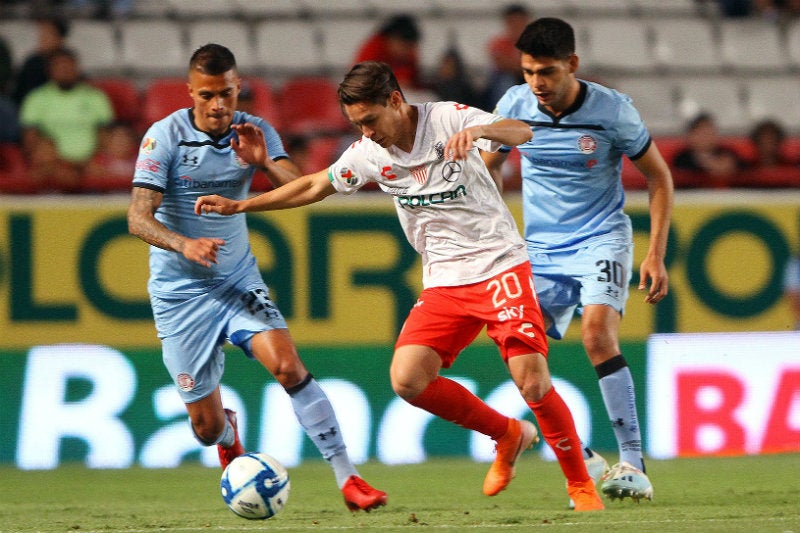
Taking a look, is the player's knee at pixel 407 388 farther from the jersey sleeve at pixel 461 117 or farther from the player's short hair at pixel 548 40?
the player's short hair at pixel 548 40

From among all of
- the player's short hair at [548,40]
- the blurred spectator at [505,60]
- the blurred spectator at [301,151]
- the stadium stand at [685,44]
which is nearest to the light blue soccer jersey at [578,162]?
the player's short hair at [548,40]

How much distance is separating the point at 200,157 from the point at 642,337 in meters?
4.05

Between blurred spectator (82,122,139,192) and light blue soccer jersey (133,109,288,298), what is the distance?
2.75 metres

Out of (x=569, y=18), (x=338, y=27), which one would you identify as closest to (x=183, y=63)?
(x=338, y=27)

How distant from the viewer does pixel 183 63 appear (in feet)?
39.7

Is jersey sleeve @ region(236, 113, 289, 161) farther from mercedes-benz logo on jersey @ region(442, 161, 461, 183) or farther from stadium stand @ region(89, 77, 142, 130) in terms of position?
stadium stand @ region(89, 77, 142, 130)

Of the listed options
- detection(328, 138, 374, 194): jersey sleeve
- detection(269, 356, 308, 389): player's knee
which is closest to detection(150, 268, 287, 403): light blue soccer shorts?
detection(269, 356, 308, 389): player's knee

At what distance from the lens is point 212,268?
6688 mm

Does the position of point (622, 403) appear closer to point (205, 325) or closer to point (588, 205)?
point (588, 205)

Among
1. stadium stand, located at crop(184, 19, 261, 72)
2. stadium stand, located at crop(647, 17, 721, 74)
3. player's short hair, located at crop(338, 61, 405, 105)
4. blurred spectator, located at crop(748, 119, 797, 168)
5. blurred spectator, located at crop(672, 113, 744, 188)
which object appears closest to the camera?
player's short hair, located at crop(338, 61, 405, 105)

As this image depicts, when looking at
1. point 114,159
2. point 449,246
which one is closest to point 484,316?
point 449,246

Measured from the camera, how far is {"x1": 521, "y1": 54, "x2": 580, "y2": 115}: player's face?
6.22m

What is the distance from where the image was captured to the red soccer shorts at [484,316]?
5.78 metres

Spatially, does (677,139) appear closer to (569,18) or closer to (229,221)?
(569,18)
